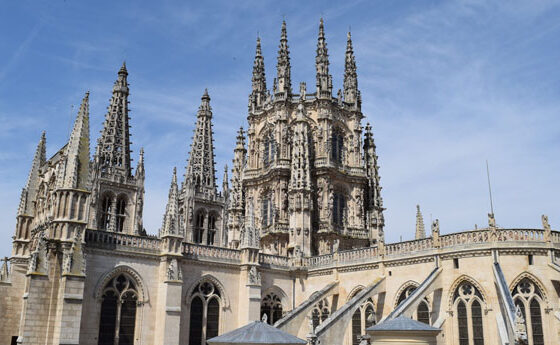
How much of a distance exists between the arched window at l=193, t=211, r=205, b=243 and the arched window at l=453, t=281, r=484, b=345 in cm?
3439

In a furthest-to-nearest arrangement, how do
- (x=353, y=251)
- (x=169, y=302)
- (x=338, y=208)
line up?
(x=338, y=208) → (x=353, y=251) → (x=169, y=302)

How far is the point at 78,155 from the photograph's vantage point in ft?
94.2

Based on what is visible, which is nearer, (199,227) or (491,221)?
(491,221)

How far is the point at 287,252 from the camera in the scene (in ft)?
127

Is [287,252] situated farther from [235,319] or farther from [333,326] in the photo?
[333,326]

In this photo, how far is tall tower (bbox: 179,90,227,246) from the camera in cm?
5634

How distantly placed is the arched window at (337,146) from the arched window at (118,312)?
2066 centimetres

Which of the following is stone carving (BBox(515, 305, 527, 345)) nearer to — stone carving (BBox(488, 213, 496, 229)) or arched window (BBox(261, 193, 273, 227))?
stone carving (BBox(488, 213, 496, 229))

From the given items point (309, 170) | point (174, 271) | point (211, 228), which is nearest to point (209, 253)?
point (174, 271)

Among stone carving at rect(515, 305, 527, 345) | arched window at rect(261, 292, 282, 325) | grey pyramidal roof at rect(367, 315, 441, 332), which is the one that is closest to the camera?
grey pyramidal roof at rect(367, 315, 441, 332)

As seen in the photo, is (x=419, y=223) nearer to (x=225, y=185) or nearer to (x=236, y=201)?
(x=236, y=201)

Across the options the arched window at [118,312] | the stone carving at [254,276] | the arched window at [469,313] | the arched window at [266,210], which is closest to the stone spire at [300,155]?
the arched window at [266,210]

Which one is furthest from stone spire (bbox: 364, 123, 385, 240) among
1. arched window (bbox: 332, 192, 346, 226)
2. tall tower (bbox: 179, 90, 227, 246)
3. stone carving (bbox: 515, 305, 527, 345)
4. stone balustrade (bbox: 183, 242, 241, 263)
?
stone carving (bbox: 515, 305, 527, 345)

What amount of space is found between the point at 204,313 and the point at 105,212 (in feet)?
85.6
